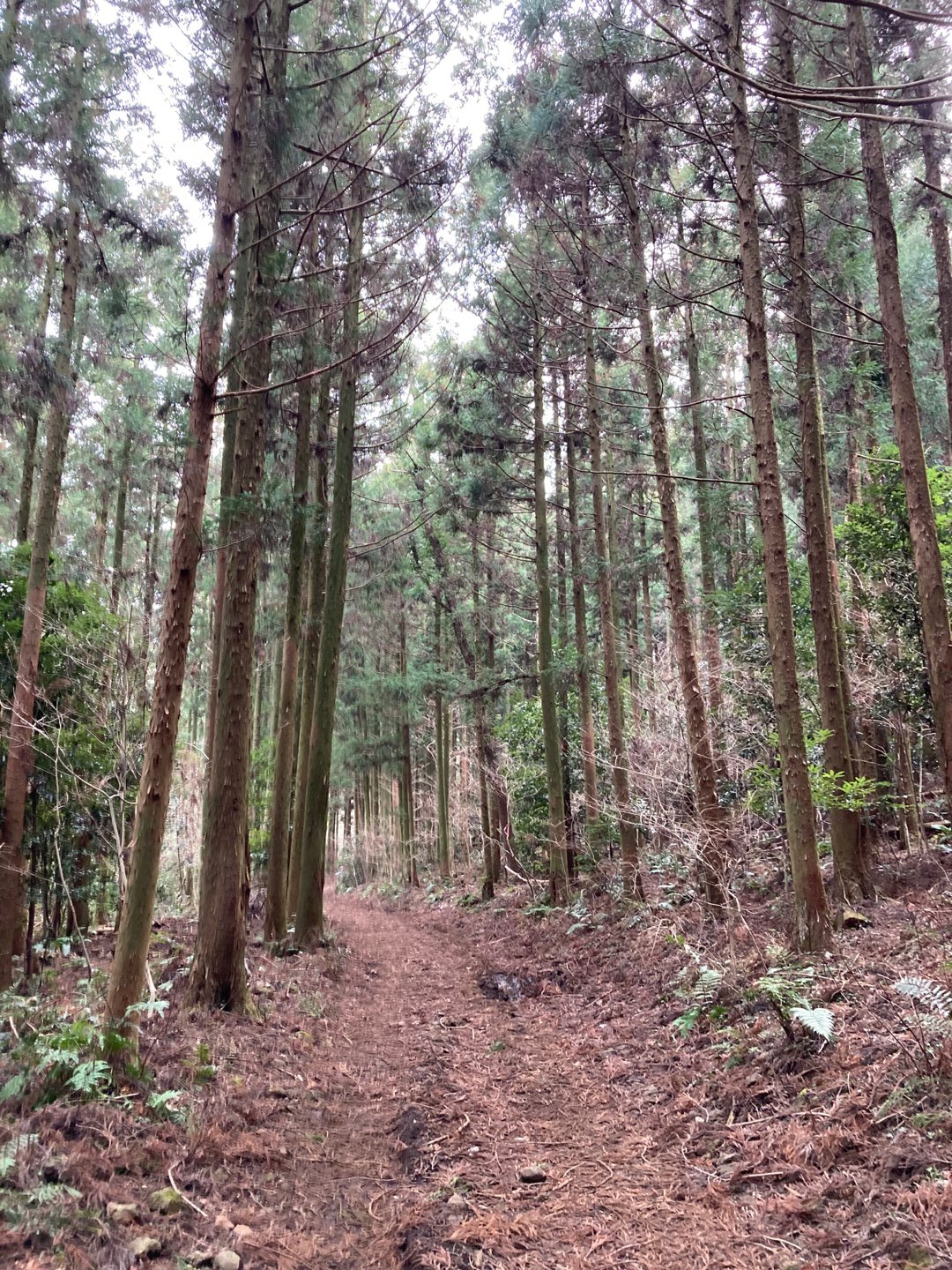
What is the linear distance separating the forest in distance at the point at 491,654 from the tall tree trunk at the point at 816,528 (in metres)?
0.06

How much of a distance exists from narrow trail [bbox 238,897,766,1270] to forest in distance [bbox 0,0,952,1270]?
0.14 feet

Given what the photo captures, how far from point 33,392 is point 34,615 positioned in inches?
100

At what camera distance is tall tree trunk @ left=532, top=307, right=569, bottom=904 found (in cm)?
1278

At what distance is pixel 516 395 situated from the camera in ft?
45.1

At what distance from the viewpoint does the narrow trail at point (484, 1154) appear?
11.0 feet

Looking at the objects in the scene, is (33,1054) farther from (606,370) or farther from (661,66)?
(606,370)

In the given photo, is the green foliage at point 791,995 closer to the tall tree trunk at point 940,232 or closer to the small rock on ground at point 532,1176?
the small rock on ground at point 532,1176

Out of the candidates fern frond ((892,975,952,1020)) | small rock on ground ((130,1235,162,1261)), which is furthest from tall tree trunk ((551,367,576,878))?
small rock on ground ((130,1235,162,1261))

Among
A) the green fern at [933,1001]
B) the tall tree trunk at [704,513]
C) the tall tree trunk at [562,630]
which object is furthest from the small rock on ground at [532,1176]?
the tall tree trunk at [704,513]

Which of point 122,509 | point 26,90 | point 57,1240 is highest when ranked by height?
point 26,90

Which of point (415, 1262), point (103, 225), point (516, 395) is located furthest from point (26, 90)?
point (415, 1262)

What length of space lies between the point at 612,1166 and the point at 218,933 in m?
4.26

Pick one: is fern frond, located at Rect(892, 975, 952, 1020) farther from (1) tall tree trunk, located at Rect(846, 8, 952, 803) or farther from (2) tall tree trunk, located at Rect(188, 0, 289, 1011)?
(2) tall tree trunk, located at Rect(188, 0, 289, 1011)

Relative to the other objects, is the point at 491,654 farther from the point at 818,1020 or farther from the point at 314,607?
the point at 818,1020
